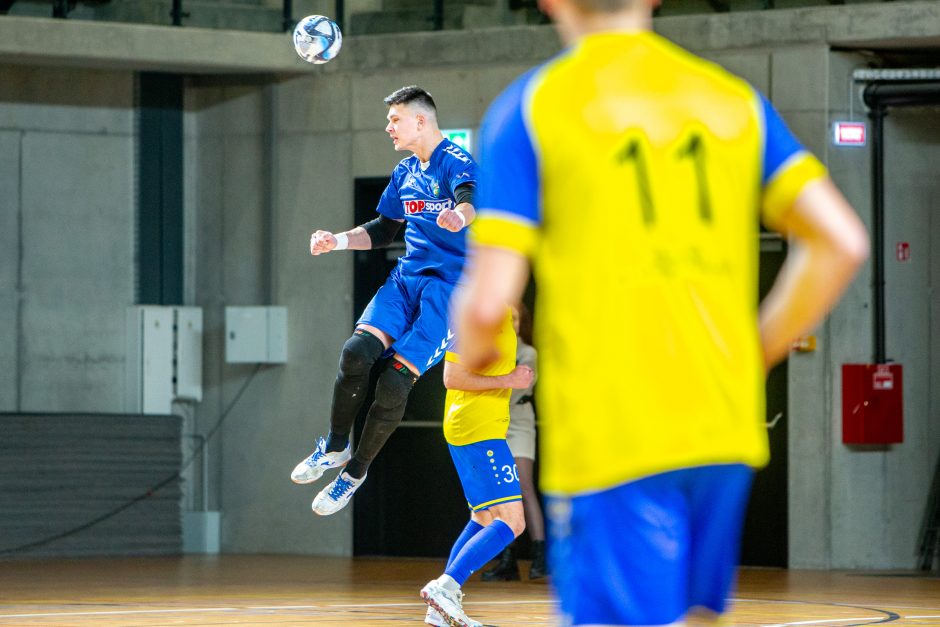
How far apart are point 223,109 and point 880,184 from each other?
5.94 metres

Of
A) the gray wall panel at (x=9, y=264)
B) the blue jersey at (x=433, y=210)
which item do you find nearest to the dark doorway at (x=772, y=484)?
the blue jersey at (x=433, y=210)

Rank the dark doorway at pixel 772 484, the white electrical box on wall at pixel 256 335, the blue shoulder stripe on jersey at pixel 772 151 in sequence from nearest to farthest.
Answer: the blue shoulder stripe on jersey at pixel 772 151
the dark doorway at pixel 772 484
the white electrical box on wall at pixel 256 335

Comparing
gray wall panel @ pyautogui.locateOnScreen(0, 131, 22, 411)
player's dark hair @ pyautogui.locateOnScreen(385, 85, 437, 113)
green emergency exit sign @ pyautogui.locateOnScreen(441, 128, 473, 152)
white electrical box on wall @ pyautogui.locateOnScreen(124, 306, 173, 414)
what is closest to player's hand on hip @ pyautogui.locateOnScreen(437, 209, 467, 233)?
player's dark hair @ pyautogui.locateOnScreen(385, 85, 437, 113)

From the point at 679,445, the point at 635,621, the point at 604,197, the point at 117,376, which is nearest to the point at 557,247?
the point at 604,197

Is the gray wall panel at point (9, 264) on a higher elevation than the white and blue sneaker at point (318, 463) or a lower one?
higher

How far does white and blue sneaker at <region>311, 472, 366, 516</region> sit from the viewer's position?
24.6ft

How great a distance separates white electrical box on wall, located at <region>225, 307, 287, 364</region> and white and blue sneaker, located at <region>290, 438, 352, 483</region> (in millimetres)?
6481

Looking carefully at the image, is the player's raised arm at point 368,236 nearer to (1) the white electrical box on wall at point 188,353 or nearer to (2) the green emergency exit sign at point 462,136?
(2) the green emergency exit sign at point 462,136

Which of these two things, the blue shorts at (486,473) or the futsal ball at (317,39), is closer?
the blue shorts at (486,473)

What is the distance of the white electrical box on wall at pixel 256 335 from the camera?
46.1 feet

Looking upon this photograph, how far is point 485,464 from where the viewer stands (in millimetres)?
7398

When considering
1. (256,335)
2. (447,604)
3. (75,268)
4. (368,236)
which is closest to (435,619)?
(447,604)

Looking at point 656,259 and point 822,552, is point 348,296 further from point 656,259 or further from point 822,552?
point 656,259

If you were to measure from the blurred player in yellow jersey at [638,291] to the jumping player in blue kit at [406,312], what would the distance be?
16.2 ft
